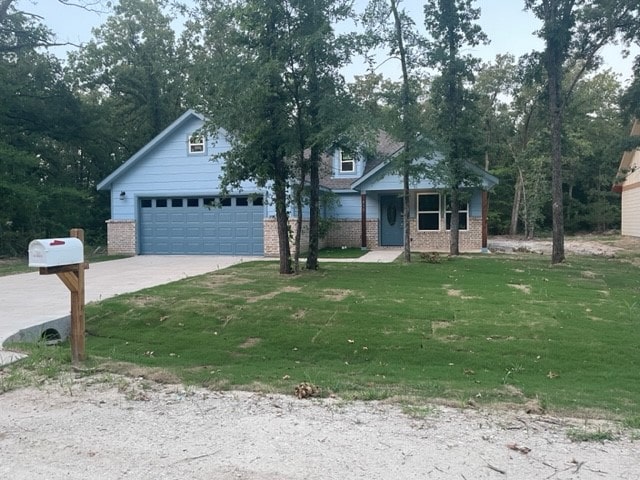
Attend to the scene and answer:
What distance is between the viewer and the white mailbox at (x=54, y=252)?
16.8 feet

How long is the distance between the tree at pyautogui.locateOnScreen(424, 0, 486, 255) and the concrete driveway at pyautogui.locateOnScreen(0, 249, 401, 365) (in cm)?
Answer: 380

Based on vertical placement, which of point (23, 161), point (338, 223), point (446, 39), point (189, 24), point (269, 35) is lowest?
point (338, 223)

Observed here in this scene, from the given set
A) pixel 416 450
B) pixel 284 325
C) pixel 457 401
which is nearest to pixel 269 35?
pixel 284 325

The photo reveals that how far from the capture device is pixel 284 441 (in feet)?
11.3

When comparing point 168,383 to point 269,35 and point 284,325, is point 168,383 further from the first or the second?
point 269,35

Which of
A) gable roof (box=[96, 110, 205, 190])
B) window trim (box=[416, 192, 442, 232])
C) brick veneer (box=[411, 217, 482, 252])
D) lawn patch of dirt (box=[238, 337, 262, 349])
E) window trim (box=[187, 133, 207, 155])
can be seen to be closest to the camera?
lawn patch of dirt (box=[238, 337, 262, 349])

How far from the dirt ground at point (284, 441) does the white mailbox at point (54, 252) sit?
1362mm

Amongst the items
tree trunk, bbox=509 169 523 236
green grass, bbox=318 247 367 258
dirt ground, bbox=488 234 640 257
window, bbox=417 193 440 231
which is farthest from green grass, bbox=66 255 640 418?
tree trunk, bbox=509 169 523 236

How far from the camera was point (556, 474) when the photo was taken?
292cm

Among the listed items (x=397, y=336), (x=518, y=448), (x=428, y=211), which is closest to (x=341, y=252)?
(x=428, y=211)

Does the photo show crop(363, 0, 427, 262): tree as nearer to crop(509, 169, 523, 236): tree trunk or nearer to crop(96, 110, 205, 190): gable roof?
crop(96, 110, 205, 190): gable roof

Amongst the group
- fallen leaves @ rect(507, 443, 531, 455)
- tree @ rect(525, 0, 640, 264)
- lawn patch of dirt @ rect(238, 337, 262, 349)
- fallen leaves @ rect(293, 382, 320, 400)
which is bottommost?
lawn patch of dirt @ rect(238, 337, 262, 349)

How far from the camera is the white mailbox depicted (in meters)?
5.12

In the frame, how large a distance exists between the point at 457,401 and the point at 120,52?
2997 centimetres
